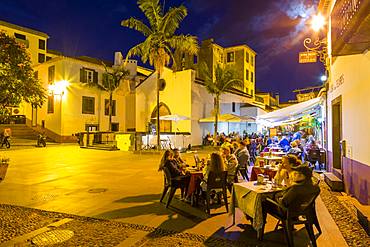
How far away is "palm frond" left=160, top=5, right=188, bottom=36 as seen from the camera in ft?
56.5

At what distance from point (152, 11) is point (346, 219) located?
15976mm

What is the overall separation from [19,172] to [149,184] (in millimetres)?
5999

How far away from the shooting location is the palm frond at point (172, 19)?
1723 cm

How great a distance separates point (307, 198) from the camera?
4.25 metres

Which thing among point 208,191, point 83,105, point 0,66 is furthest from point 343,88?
point 83,105

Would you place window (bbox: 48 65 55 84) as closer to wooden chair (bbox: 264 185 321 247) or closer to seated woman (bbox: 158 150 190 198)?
seated woman (bbox: 158 150 190 198)

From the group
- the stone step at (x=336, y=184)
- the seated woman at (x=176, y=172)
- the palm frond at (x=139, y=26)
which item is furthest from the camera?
the palm frond at (x=139, y=26)

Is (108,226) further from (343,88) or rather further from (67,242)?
(343,88)

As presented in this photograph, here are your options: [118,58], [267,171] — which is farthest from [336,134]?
[118,58]

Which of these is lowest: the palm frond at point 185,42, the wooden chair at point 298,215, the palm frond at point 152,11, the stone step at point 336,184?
the stone step at point 336,184

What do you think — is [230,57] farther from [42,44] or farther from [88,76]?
[42,44]

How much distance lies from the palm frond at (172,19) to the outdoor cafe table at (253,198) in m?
14.5

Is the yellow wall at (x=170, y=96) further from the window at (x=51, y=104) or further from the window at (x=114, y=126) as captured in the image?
the window at (x=51, y=104)

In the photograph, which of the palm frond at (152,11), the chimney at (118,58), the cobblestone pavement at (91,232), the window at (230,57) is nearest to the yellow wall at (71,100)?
the chimney at (118,58)
